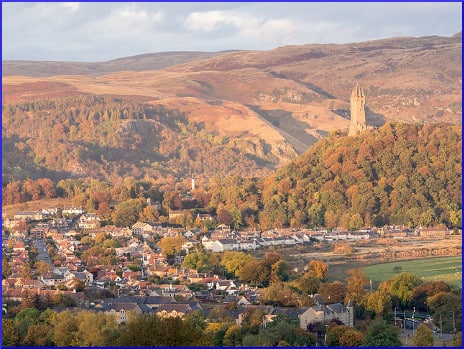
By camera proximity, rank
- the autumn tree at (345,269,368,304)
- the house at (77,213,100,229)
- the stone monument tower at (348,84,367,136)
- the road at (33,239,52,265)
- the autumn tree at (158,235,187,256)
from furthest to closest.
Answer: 1. the stone monument tower at (348,84,367,136)
2. the house at (77,213,100,229)
3. the autumn tree at (158,235,187,256)
4. the road at (33,239,52,265)
5. the autumn tree at (345,269,368,304)

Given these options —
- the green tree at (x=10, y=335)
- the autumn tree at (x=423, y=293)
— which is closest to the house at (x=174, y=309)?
the green tree at (x=10, y=335)

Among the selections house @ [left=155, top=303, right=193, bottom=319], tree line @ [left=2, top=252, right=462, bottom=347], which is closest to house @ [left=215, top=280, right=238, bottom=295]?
tree line @ [left=2, top=252, right=462, bottom=347]

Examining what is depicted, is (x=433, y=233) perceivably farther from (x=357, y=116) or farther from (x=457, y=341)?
(x=457, y=341)

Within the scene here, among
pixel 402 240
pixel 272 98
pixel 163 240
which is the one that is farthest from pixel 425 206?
pixel 272 98

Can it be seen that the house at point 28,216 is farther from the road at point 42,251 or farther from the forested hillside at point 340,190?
the road at point 42,251

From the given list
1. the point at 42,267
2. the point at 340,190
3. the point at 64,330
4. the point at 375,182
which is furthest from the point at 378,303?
the point at 375,182

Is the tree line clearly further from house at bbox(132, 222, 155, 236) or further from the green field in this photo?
house at bbox(132, 222, 155, 236)
